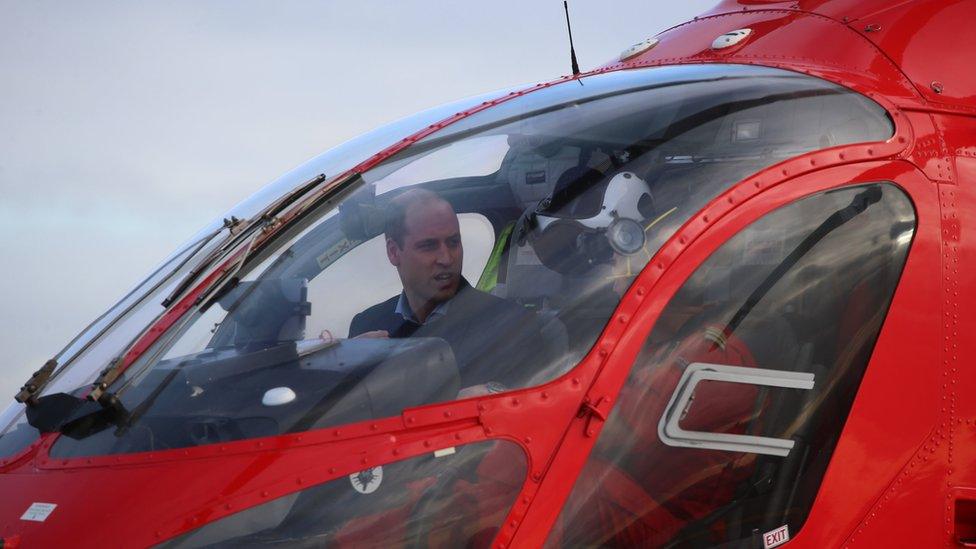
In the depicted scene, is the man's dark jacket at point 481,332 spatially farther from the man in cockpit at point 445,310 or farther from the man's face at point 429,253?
the man's face at point 429,253

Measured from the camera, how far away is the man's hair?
3.07 metres

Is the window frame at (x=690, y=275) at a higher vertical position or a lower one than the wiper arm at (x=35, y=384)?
higher

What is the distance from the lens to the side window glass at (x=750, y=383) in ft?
9.14

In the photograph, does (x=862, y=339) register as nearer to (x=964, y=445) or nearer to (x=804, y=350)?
(x=804, y=350)

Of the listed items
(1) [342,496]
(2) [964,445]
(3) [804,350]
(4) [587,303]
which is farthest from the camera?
(2) [964,445]

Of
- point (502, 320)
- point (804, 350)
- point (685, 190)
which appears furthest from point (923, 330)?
point (502, 320)

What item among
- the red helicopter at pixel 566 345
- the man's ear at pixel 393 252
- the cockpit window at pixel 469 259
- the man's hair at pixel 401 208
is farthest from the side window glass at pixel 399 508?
the man's hair at pixel 401 208

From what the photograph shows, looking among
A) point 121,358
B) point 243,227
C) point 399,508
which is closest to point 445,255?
point 243,227

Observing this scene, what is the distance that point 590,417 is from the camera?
2.68 m

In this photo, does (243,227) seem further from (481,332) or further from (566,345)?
(566,345)

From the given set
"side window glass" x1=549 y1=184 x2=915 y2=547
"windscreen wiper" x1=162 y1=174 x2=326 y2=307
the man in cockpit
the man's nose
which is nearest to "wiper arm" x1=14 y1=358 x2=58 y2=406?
"windscreen wiper" x1=162 y1=174 x2=326 y2=307

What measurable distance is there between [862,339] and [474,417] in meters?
1.31

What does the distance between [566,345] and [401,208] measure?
745mm

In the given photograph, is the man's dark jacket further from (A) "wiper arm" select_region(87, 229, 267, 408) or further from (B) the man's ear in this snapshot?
(A) "wiper arm" select_region(87, 229, 267, 408)
